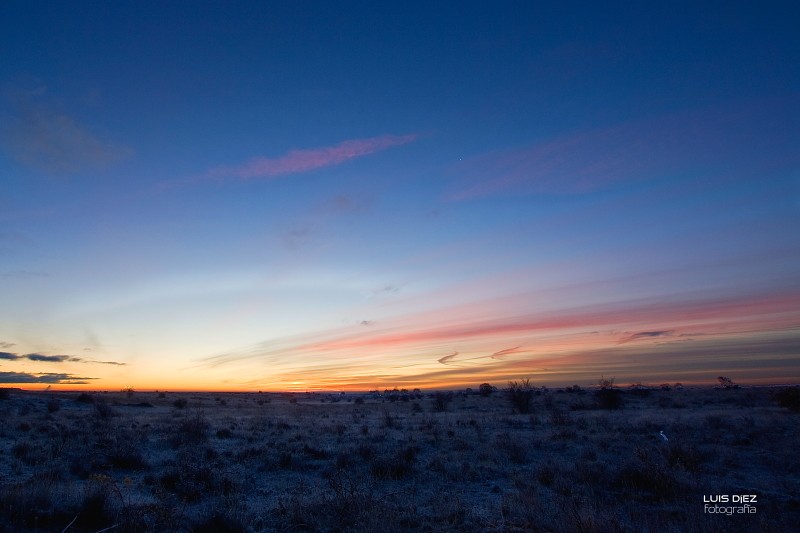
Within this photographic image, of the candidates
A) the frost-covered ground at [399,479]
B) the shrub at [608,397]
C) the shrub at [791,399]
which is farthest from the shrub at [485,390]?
the frost-covered ground at [399,479]

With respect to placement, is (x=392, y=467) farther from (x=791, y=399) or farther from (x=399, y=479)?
(x=791, y=399)

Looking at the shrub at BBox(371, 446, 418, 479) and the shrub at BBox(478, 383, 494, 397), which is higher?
the shrub at BBox(371, 446, 418, 479)

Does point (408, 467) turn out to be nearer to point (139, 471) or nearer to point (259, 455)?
point (259, 455)

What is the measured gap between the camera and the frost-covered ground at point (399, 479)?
1017cm

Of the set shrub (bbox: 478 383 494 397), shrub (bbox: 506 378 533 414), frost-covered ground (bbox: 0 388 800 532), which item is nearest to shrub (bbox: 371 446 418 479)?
frost-covered ground (bbox: 0 388 800 532)

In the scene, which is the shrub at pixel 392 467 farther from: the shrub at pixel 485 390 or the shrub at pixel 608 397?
the shrub at pixel 485 390

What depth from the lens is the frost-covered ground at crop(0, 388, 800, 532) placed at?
33.4 ft

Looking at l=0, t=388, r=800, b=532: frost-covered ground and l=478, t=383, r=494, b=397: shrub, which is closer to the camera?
l=0, t=388, r=800, b=532: frost-covered ground

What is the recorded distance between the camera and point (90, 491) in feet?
37.9

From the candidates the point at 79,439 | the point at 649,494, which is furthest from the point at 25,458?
the point at 649,494

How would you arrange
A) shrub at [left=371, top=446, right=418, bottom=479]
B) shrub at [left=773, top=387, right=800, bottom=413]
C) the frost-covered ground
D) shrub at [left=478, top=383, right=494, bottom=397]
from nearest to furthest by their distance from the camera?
the frost-covered ground < shrub at [left=371, top=446, right=418, bottom=479] < shrub at [left=773, top=387, right=800, bottom=413] < shrub at [left=478, top=383, right=494, bottom=397]

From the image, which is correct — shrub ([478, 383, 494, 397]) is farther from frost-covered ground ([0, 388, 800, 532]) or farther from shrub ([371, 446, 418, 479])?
shrub ([371, 446, 418, 479])

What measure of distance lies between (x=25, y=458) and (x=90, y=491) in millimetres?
8193

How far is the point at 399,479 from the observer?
14.9 metres
